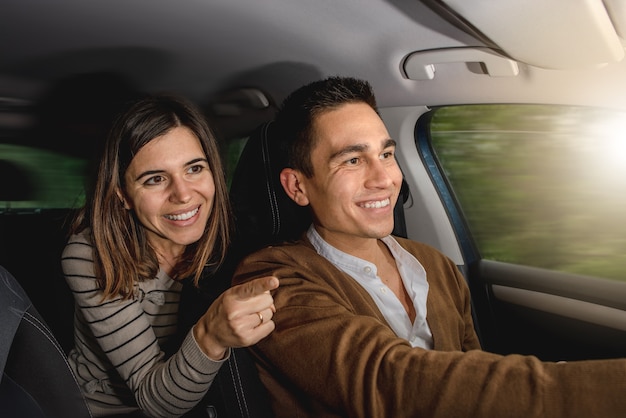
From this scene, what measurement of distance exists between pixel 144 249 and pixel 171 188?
0.19 metres

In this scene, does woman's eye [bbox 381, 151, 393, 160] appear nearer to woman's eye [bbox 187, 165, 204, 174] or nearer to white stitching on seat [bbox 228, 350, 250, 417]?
woman's eye [bbox 187, 165, 204, 174]

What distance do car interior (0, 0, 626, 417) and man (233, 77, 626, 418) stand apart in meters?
0.10

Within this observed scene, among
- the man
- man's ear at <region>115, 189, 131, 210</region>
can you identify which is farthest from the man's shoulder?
man's ear at <region>115, 189, 131, 210</region>

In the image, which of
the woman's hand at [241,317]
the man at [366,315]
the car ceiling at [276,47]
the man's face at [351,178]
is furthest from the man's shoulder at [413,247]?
the woman's hand at [241,317]

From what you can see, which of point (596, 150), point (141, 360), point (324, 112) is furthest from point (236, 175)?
point (596, 150)

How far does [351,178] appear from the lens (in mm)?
1584

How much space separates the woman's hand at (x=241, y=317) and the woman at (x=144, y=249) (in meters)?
0.14

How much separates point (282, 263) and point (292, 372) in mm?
265

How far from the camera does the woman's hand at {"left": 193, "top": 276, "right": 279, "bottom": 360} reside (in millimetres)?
1251

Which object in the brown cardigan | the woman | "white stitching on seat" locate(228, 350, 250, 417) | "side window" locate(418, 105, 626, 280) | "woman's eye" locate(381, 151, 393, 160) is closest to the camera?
the brown cardigan

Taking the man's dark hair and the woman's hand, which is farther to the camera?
the man's dark hair

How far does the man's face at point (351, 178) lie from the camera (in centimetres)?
158

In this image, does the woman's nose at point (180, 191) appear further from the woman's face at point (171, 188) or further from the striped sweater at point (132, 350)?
the striped sweater at point (132, 350)

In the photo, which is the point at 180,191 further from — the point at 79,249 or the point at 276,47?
the point at 276,47
